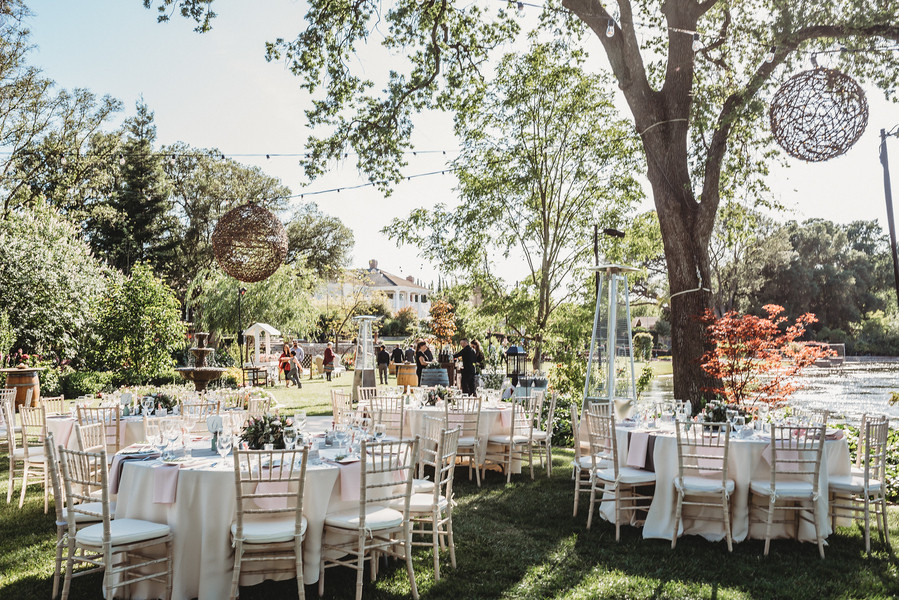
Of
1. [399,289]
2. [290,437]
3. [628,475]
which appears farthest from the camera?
[399,289]

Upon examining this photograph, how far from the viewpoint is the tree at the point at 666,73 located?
329 inches

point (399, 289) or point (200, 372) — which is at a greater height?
point (399, 289)

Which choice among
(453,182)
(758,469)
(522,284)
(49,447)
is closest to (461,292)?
(522,284)

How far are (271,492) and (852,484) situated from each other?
193 inches

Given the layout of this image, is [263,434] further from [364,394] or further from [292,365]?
[292,365]

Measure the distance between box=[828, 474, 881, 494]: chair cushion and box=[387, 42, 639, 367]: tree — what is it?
10.2 metres

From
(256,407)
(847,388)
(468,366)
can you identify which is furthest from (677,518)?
(847,388)

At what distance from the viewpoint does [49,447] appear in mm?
4426

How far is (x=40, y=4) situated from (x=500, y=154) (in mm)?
13931

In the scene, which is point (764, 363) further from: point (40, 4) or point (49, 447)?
point (40, 4)

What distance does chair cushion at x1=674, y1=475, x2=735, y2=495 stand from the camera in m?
5.48

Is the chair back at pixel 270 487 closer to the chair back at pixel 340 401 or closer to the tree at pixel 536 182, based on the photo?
the chair back at pixel 340 401

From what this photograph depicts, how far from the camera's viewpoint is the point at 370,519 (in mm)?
4391

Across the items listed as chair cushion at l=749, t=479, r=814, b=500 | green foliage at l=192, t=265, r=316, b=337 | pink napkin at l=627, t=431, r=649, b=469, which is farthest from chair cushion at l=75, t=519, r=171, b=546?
green foliage at l=192, t=265, r=316, b=337
